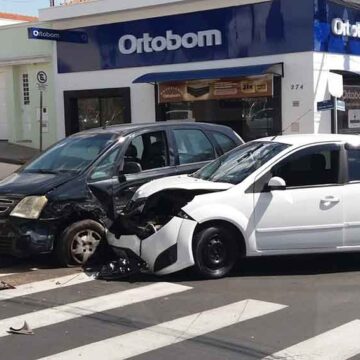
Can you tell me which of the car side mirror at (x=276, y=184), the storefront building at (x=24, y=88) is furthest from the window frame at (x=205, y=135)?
the storefront building at (x=24, y=88)

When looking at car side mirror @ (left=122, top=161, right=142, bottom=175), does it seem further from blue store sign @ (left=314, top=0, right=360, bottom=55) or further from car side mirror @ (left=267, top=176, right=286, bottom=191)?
blue store sign @ (left=314, top=0, right=360, bottom=55)

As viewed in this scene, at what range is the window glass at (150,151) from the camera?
8711 mm

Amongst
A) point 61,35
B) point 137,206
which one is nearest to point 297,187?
point 137,206

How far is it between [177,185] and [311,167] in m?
1.54

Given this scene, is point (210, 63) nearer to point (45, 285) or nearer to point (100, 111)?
point (100, 111)

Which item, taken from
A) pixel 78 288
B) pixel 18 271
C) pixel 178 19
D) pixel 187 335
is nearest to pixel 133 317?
pixel 187 335

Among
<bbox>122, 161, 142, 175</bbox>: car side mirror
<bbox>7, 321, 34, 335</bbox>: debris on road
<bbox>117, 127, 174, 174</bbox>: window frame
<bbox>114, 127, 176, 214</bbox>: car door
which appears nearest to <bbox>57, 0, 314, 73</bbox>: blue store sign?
<bbox>117, 127, 174, 174</bbox>: window frame

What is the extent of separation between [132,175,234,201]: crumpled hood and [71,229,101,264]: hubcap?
727mm

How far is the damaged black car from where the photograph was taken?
302 inches

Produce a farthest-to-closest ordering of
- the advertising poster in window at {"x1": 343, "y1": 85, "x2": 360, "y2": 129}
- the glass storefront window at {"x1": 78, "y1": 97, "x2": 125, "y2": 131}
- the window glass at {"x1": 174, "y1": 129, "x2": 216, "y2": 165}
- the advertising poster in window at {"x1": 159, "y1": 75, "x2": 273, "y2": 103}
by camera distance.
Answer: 1. the glass storefront window at {"x1": 78, "y1": 97, "x2": 125, "y2": 131}
2. the advertising poster in window at {"x1": 343, "y1": 85, "x2": 360, "y2": 129}
3. the advertising poster in window at {"x1": 159, "y1": 75, "x2": 273, "y2": 103}
4. the window glass at {"x1": 174, "y1": 129, "x2": 216, "y2": 165}

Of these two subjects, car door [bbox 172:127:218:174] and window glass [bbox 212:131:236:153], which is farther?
window glass [bbox 212:131:236:153]

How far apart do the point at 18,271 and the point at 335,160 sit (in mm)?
3938

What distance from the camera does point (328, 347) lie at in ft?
16.5

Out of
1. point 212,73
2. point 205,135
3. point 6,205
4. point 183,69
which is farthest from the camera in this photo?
point 183,69
